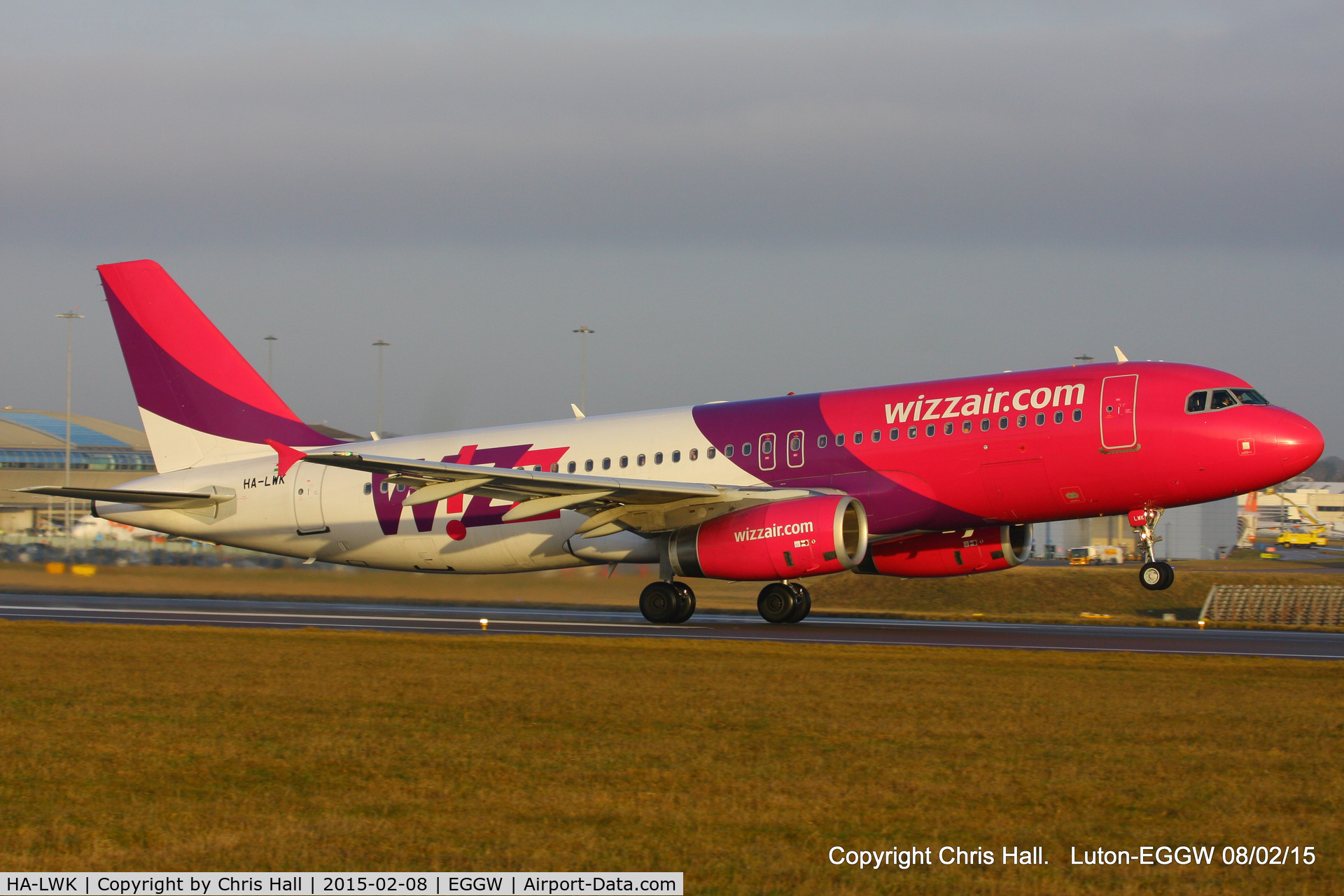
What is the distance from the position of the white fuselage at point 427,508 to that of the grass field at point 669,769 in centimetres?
1088

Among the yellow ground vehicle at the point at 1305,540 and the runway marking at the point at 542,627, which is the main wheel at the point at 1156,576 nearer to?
the runway marking at the point at 542,627

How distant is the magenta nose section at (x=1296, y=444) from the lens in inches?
914

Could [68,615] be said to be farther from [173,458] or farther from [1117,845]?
[1117,845]

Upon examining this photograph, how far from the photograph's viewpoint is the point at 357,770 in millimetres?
9336

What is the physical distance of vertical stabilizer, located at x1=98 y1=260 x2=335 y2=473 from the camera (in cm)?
3109

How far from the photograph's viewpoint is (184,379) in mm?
31156

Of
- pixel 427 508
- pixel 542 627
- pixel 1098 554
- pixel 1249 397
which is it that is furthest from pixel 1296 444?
pixel 1098 554

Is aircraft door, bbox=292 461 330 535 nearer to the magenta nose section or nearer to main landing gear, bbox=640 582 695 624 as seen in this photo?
main landing gear, bbox=640 582 695 624

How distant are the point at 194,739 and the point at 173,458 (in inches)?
883

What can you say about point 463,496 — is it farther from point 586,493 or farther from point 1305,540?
point 1305,540

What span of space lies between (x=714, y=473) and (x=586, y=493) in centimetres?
306

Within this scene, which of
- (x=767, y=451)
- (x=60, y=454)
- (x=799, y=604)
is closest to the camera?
(x=767, y=451)

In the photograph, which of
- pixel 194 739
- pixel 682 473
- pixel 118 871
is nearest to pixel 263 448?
pixel 682 473

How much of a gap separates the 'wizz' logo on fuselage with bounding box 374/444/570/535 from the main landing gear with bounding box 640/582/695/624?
4.03m
